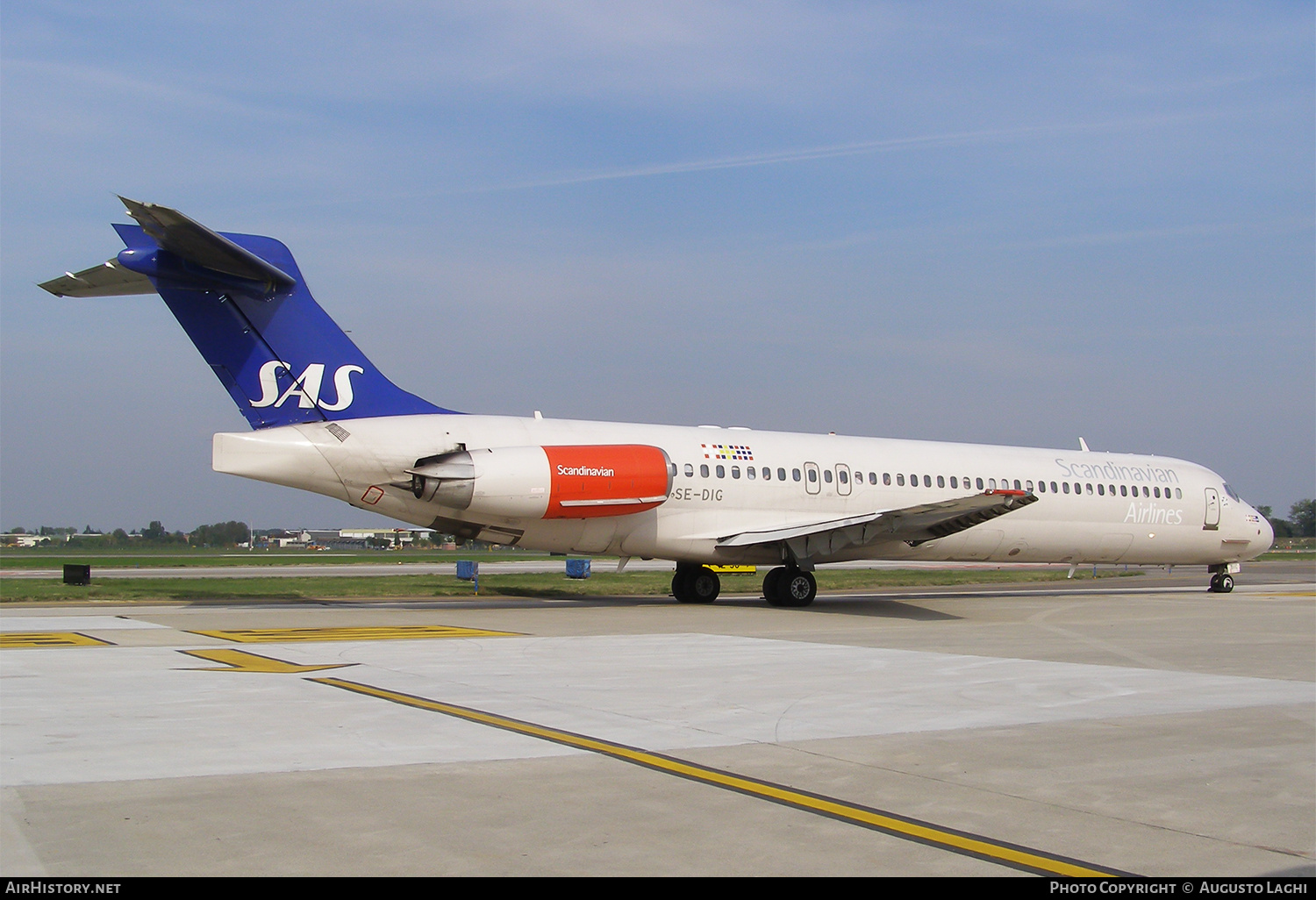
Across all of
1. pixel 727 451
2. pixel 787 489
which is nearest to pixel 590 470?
pixel 727 451

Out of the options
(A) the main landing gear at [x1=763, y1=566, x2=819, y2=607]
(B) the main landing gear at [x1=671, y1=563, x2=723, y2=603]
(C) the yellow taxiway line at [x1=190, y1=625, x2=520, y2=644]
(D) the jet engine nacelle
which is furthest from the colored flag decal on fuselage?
(C) the yellow taxiway line at [x1=190, y1=625, x2=520, y2=644]

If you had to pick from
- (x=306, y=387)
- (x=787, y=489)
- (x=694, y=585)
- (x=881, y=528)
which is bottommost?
(x=694, y=585)

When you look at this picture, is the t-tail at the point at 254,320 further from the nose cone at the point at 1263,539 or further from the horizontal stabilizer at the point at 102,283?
the nose cone at the point at 1263,539

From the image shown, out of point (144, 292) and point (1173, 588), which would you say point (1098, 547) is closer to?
point (1173, 588)

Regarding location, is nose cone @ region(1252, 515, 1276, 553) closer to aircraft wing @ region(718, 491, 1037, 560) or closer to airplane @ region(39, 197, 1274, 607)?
airplane @ region(39, 197, 1274, 607)

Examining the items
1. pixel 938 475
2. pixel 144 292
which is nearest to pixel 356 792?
pixel 144 292

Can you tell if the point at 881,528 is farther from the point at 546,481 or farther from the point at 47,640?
the point at 47,640

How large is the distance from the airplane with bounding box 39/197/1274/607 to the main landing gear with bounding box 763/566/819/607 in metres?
0.04

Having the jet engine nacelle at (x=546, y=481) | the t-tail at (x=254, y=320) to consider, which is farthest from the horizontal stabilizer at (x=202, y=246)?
the jet engine nacelle at (x=546, y=481)

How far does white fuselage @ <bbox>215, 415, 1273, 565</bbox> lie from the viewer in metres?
19.8

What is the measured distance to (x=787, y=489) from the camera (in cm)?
2386

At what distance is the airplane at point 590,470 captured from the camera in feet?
62.4

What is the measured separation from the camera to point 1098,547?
2766 centimetres

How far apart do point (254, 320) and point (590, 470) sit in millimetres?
6349
